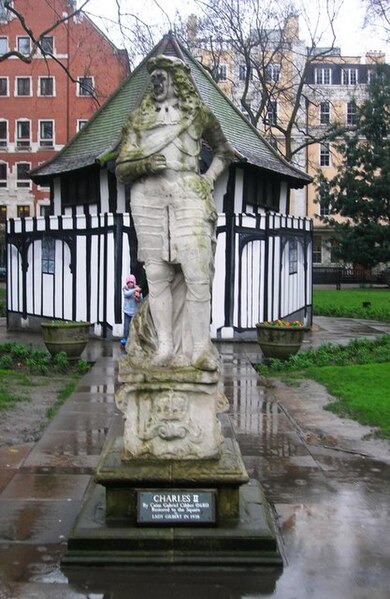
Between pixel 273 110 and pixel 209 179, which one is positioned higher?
pixel 273 110

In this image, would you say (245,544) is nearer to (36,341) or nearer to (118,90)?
(36,341)

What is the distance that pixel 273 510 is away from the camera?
5.62 metres

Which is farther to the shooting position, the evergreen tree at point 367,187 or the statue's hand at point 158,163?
the evergreen tree at point 367,187

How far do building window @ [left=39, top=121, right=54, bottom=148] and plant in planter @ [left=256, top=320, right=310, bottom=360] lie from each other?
44.0m

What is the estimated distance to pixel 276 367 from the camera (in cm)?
1366

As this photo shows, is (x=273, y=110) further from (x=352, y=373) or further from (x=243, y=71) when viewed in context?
(x=352, y=373)

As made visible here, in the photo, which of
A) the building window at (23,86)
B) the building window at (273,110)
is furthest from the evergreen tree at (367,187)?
the building window at (23,86)

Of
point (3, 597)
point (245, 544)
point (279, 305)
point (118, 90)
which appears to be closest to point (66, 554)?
A: point (3, 597)

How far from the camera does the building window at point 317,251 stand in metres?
62.5

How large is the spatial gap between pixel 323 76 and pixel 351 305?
1642 inches

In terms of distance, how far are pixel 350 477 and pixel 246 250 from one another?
12.1 metres

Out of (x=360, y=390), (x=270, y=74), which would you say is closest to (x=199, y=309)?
(x=360, y=390)

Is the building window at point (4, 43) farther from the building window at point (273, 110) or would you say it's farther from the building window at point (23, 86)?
the building window at point (273, 110)

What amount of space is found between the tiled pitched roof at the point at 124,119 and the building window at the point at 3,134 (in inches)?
1374
